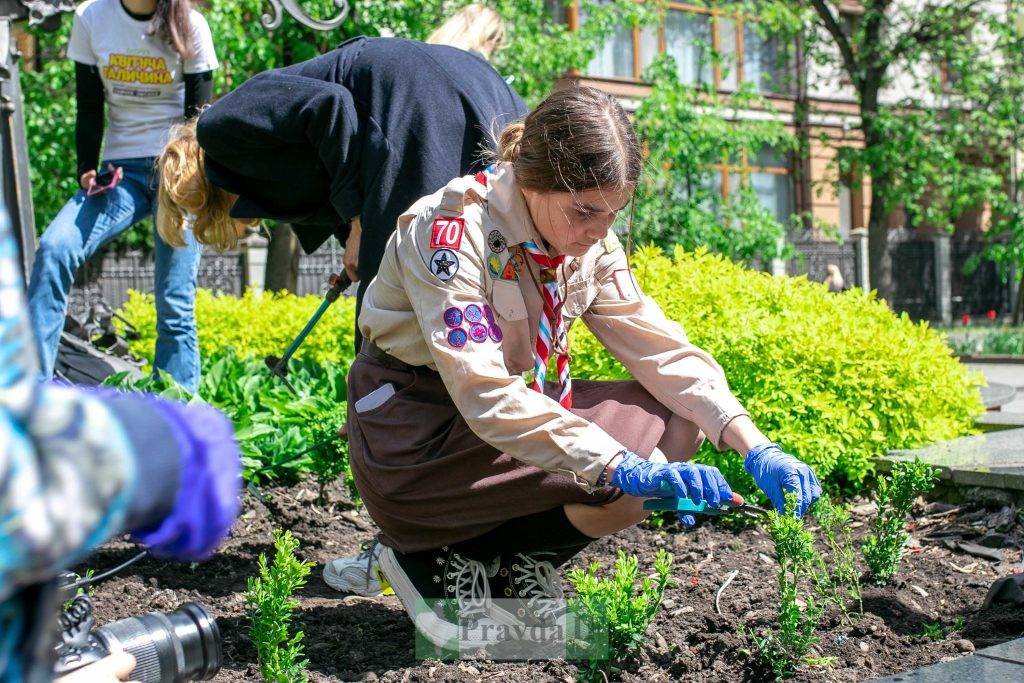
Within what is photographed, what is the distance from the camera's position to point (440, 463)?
8.33 feet

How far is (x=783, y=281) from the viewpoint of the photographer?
488 cm

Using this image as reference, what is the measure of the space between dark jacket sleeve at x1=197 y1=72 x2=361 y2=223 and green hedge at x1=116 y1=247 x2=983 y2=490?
1.45 m

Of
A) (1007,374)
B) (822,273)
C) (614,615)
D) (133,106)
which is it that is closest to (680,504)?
(614,615)

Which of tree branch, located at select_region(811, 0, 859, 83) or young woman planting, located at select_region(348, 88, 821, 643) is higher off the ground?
tree branch, located at select_region(811, 0, 859, 83)

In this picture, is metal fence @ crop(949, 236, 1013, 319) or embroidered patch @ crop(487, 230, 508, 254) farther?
metal fence @ crop(949, 236, 1013, 319)

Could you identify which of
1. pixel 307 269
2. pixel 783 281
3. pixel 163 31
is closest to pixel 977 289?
pixel 307 269

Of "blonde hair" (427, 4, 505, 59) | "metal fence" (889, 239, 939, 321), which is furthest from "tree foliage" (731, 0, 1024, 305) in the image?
"blonde hair" (427, 4, 505, 59)

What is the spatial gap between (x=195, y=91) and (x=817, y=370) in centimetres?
268

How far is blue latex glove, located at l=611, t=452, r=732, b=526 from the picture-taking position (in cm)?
220

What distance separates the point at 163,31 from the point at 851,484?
318cm

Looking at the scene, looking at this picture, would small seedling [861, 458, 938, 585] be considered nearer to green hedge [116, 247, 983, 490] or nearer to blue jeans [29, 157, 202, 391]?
green hedge [116, 247, 983, 490]

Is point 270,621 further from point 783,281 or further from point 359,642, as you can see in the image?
point 783,281

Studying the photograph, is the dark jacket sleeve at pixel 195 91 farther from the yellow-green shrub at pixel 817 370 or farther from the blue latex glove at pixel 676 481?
the blue latex glove at pixel 676 481

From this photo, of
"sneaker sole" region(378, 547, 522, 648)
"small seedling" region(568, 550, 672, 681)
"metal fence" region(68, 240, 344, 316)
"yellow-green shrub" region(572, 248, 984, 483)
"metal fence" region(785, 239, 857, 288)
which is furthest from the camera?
"metal fence" region(785, 239, 857, 288)
